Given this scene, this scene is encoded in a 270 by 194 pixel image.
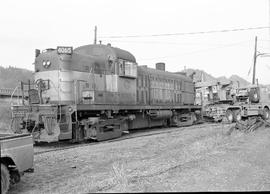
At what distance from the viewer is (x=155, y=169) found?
23.3 feet

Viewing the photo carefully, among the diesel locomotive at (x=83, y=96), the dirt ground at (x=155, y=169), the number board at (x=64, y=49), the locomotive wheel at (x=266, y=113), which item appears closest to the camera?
the dirt ground at (x=155, y=169)

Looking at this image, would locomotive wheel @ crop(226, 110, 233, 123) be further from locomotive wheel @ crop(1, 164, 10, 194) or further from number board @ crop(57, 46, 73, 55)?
locomotive wheel @ crop(1, 164, 10, 194)

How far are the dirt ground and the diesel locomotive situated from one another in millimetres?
1752

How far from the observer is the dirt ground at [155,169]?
5.83 metres

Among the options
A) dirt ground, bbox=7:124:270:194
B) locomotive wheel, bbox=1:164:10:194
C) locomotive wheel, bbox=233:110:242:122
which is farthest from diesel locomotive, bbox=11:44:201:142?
locomotive wheel, bbox=233:110:242:122

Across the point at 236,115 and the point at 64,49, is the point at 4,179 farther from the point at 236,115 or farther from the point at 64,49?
the point at 236,115

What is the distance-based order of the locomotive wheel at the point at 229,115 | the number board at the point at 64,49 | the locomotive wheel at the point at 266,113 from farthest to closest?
the locomotive wheel at the point at 266,113, the locomotive wheel at the point at 229,115, the number board at the point at 64,49

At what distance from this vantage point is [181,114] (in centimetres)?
2033

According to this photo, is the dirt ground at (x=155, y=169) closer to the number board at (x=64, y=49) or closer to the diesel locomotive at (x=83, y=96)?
the diesel locomotive at (x=83, y=96)

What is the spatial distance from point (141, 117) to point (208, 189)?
11310 mm

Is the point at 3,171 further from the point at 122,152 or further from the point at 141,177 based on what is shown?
the point at 122,152

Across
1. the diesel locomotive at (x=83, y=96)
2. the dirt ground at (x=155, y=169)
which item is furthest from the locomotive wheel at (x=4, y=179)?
the diesel locomotive at (x=83, y=96)

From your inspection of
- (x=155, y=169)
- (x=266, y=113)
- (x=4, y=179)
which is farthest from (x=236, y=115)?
(x=4, y=179)

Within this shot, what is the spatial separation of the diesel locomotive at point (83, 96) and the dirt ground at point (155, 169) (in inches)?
69.0
